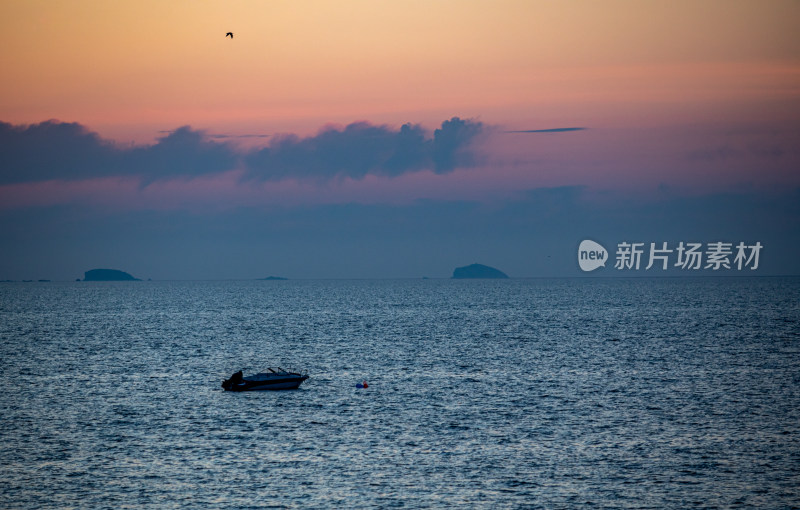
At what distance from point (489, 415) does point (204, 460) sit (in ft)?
75.9

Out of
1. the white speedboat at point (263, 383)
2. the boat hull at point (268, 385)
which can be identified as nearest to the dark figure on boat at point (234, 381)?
the white speedboat at point (263, 383)

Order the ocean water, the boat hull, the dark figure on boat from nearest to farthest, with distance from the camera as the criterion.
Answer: the ocean water < the boat hull < the dark figure on boat

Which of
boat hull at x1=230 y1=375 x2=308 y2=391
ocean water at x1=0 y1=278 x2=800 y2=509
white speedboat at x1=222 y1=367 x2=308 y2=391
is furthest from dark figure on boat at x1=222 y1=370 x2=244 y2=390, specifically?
ocean water at x1=0 y1=278 x2=800 y2=509

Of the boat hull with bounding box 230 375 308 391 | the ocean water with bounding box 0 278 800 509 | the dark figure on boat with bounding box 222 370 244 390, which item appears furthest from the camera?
the dark figure on boat with bounding box 222 370 244 390

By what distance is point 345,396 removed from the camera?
239 ft

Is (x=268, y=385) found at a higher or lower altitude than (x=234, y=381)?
lower

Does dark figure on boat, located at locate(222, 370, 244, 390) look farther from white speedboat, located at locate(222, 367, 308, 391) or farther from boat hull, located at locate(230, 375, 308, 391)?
boat hull, located at locate(230, 375, 308, 391)

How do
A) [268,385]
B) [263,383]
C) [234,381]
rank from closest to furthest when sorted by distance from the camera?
[263,383] < [268,385] < [234,381]

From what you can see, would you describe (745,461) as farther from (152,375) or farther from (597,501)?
(152,375)

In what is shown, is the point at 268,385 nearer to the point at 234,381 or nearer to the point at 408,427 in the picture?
the point at 234,381

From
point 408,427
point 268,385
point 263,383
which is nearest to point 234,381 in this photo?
point 263,383

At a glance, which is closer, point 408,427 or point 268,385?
point 408,427

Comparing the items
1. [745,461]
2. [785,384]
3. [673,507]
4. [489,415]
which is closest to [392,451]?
[489,415]

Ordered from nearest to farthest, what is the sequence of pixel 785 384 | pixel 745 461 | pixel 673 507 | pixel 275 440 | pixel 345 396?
pixel 673 507, pixel 745 461, pixel 275 440, pixel 345 396, pixel 785 384
